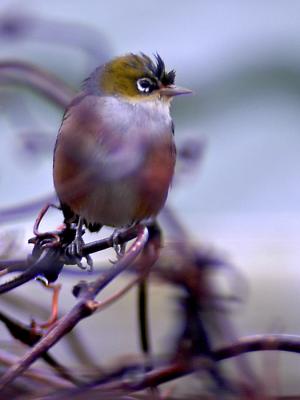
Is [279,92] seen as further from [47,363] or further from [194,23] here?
[47,363]

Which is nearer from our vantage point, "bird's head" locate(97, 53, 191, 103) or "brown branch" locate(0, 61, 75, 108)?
"brown branch" locate(0, 61, 75, 108)

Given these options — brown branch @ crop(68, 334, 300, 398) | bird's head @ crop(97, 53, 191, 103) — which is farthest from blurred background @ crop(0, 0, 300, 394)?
brown branch @ crop(68, 334, 300, 398)

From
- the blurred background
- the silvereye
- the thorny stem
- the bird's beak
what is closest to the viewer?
the thorny stem

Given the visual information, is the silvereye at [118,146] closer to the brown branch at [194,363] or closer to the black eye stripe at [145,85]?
the black eye stripe at [145,85]

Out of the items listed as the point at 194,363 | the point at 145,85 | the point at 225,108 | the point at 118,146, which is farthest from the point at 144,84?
the point at 225,108

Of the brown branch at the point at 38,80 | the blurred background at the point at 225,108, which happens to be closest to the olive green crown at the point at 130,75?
the brown branch at the point at 38,80

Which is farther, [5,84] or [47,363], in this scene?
[5,84]

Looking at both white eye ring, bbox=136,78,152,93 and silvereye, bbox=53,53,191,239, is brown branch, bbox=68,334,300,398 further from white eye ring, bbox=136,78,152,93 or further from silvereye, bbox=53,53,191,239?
white eye ring, bbox=136,78,152,93

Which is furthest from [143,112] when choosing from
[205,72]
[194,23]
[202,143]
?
[194,23]
